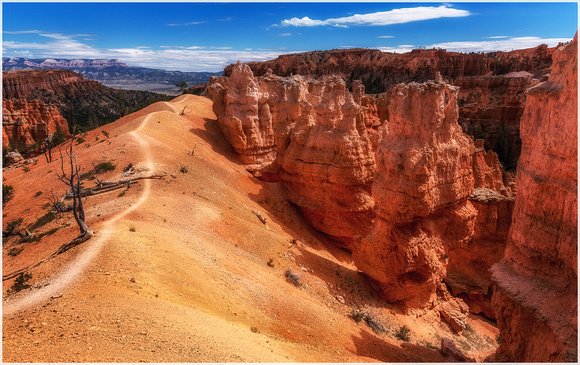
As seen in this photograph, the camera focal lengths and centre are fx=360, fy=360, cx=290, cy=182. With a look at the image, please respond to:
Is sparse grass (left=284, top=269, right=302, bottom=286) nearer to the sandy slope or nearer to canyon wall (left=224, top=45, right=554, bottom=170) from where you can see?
the sandy slope

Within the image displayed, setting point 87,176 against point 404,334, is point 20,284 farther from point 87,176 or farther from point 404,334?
point 404,334

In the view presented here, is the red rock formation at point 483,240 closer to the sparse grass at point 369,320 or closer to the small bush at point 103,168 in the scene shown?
the sparse grass at point 369,320

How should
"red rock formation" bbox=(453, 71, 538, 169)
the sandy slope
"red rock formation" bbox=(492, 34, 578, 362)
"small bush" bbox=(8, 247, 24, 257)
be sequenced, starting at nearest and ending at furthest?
"red rock formation" bbox=(492, 34, 578, 362) → the sandy slope → "small bush" bbox=(8, 247, 24, 257) → "red rock formation" bbox=(453, 71, 538, 169)

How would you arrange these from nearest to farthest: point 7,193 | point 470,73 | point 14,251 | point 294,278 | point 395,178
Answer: point 14,251
point 395,178
point 294,278
point 7,193
point 470,73

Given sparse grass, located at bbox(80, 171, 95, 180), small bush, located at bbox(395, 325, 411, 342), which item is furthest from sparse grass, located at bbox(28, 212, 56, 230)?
small bush, located at bbox(395, 325, 411, 342)

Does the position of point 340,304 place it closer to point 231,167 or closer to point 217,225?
point 217,225

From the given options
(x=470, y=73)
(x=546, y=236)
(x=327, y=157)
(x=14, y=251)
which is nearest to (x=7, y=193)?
(x=14, y=251)
